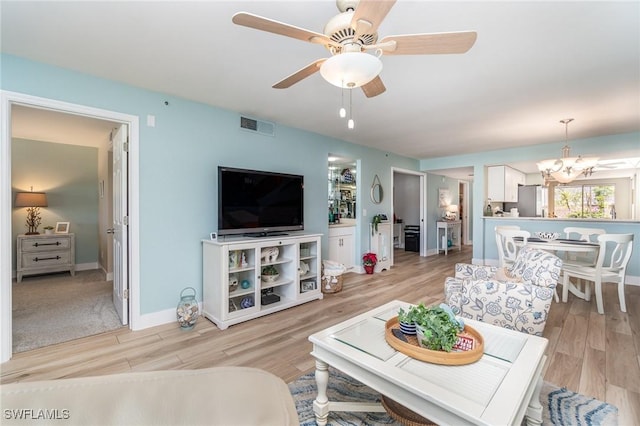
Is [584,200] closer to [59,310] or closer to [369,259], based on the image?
[369,259]

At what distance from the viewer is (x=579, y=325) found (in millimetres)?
2875

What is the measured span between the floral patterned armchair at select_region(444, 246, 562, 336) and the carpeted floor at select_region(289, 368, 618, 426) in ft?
1.32

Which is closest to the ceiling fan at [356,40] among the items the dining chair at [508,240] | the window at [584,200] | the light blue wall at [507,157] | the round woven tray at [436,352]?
the round woven tray at [436,352]

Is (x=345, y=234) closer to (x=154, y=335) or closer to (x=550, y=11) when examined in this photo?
(x=154, y=335)

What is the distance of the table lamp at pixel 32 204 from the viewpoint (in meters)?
4.62

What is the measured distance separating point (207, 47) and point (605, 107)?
419 cm

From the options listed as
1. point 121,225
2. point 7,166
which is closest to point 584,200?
point 121,225

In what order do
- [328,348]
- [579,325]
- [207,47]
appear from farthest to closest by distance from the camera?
[579,325] → [207,47] → [328,348]

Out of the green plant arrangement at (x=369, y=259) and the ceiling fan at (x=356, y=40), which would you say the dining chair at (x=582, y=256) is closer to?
the green plant arrangement at (x=369, y=259)

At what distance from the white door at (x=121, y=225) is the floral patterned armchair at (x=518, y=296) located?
310 centimetres

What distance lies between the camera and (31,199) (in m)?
4.70

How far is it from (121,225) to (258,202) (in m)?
1.40

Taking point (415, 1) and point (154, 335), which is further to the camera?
point (154, 335)

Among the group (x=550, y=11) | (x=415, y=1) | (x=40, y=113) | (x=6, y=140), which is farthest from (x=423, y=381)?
(x=40, y=113)
